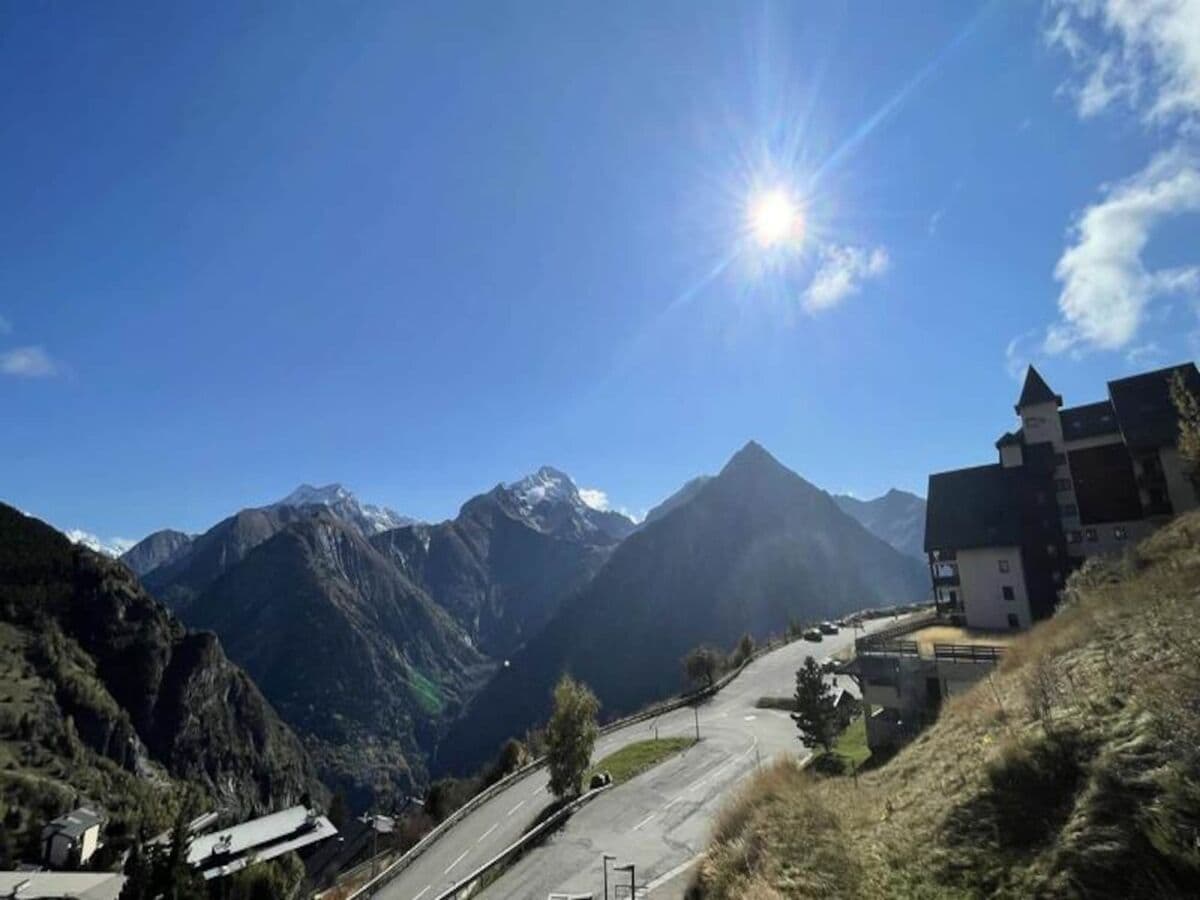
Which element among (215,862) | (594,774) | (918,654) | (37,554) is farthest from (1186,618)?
(37,554)

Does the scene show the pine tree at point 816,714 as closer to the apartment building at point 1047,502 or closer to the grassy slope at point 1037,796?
the apartment building at point 1047,502

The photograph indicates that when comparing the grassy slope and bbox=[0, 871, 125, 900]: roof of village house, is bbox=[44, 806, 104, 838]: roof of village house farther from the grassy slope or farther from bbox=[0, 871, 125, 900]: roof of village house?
the grassy slope

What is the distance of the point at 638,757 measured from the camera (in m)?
41.5

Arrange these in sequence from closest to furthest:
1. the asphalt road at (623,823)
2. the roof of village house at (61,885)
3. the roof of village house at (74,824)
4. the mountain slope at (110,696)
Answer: the asphalt road at (623,823) → the roof of village house at (61,885) → the roof of village house at (74,824) → the mountain slope at (110,696)

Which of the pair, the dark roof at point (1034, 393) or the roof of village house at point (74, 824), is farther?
the roof of village house at point (74, 824)

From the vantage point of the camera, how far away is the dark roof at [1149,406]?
47.4 m

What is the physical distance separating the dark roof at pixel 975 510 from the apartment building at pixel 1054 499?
8 centimetres

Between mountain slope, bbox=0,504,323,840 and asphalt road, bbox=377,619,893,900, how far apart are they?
113 metres

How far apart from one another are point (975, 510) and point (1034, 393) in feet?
41.3

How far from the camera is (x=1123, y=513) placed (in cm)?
4884

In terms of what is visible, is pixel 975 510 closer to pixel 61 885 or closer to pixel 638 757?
pixel 638 757

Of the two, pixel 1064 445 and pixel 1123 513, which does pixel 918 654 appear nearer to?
pixel 1123 513

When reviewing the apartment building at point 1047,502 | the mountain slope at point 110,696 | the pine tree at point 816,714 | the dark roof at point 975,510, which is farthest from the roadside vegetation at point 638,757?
the mountain slope at point 110,696

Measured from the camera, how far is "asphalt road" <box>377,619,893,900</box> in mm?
24609
